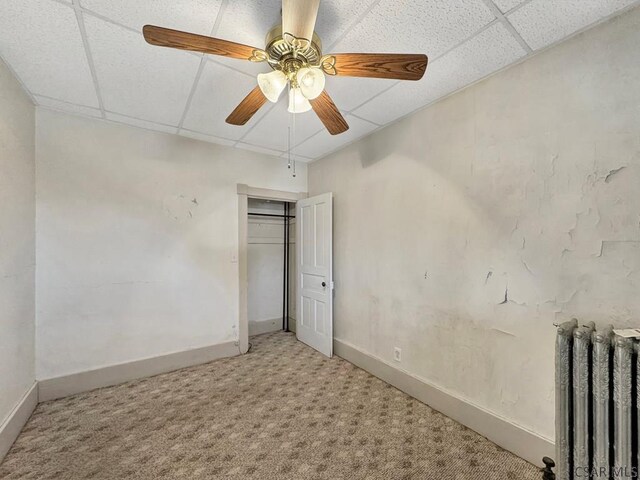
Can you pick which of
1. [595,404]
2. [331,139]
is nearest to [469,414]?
[595,404]

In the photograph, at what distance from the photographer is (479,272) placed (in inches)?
78.7

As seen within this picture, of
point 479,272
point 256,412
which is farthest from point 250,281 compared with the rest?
point 479,272

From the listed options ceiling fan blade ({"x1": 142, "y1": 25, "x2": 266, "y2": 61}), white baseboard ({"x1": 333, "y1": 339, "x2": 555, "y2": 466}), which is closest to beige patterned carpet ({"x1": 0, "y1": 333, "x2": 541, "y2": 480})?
white baseboard ({"x1": 333, "y1": 339, "x2": 555, "y2": 466})

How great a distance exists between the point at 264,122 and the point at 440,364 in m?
2.75

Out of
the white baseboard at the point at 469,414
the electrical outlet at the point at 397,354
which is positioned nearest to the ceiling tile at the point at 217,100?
the electrical outlet at the point at 397,354

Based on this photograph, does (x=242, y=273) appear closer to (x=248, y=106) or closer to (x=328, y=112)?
(x=248, y=106)

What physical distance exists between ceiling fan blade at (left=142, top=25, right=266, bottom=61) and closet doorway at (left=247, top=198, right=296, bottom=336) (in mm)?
3052

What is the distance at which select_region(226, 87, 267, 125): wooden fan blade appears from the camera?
167 centimetres

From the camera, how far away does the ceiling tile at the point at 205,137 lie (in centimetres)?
299

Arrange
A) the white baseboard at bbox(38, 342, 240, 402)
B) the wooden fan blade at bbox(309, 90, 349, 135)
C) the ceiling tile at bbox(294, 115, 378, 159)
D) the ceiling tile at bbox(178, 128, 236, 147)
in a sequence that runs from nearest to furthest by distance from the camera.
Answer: the wooden fan blade at bbox(309, 90, 349, 135)
the white baseboard at bbox(38, 342, 240, 402)
the ceiling tile at bbox(294, 115, 378, 159)
the ceiling tile at bbox(178, 128, 236, 147)

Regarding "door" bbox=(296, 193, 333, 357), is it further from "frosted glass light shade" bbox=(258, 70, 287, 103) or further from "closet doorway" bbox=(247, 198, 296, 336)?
"frosted glass light shade" bbox=(258, 70, 287, 103)

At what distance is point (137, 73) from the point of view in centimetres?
192

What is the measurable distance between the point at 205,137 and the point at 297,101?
1.89 meters

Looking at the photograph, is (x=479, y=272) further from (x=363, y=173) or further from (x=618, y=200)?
(x=363, y=173)
